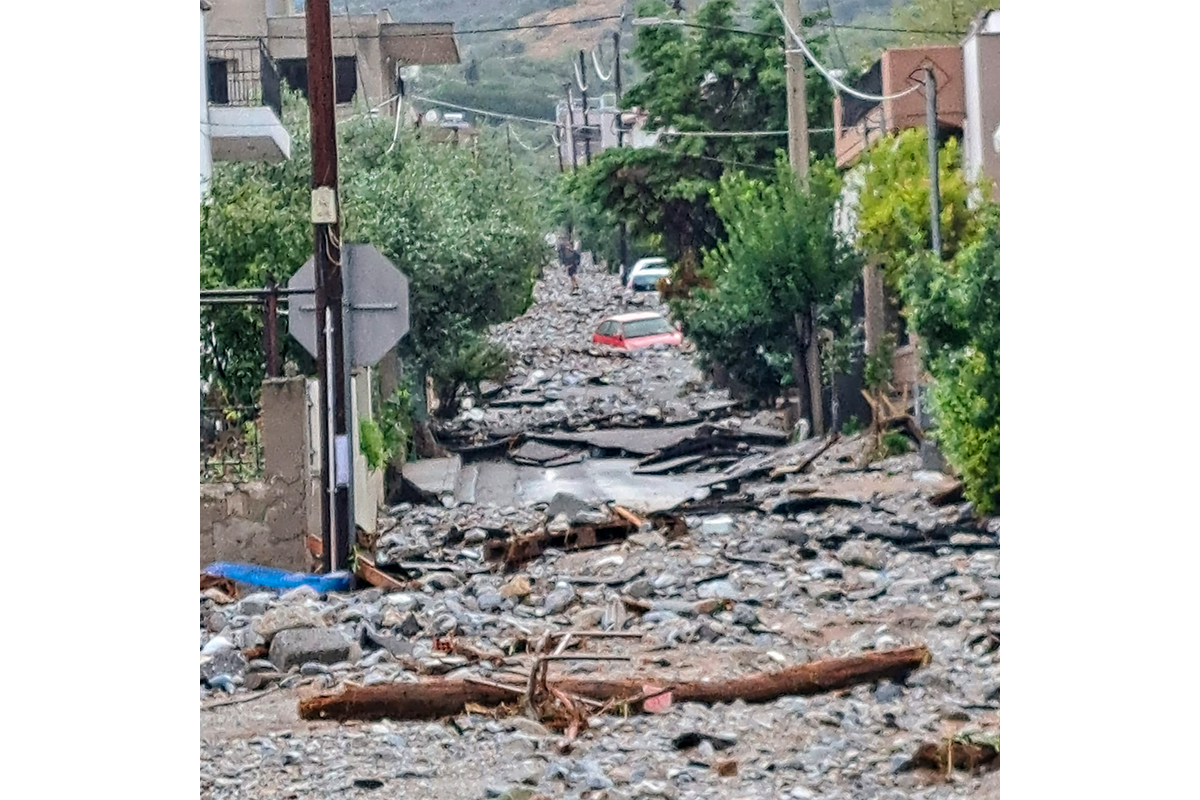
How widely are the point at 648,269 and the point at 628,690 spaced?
1.23m

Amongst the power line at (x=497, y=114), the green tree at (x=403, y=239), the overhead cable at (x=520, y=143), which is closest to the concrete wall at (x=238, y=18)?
the green tree at (x=403, y=239)

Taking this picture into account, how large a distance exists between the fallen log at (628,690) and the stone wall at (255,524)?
59 cm

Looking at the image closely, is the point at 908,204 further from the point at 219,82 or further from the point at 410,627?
the point at 219,82

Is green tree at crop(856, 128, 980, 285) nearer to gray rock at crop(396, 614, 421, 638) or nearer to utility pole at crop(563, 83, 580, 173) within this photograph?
utility pole at crop(563, 83, 580, 173)

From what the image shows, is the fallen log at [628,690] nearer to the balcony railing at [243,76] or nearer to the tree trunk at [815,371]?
the tree trunk at [815,371]

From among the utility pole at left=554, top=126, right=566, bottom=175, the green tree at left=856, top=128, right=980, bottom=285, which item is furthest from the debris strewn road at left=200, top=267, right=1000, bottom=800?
the green tree at left=856, top=128, right=980, bottom=285

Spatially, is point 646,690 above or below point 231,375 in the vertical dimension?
below

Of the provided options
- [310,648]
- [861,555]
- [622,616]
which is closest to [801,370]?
[861,555]

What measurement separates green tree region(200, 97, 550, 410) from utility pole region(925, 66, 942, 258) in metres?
1.15
